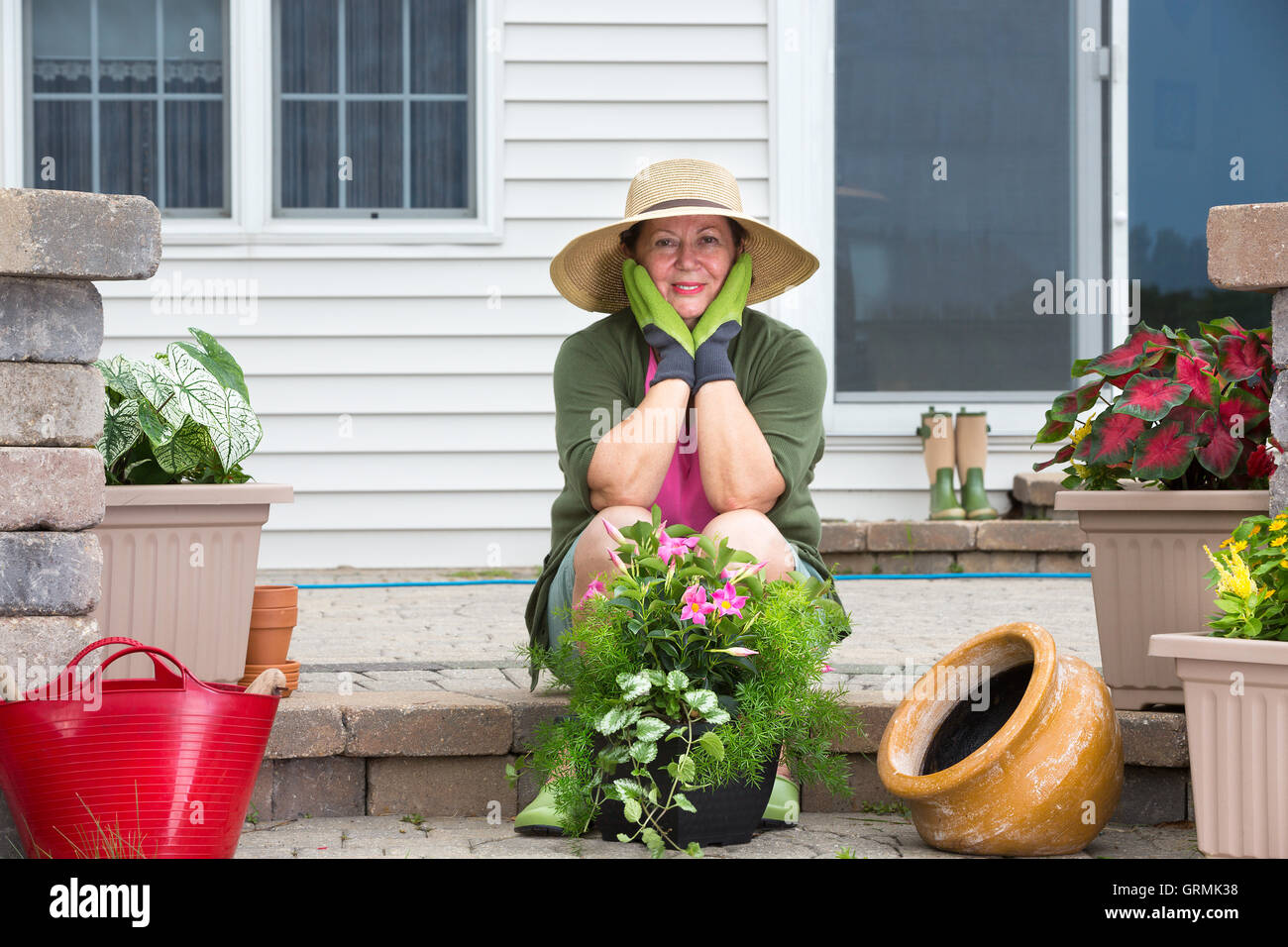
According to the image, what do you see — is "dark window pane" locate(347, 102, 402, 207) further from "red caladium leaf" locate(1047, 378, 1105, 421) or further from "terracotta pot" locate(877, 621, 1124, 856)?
"terracotta pot" locate(877, 621, 1124, 856)

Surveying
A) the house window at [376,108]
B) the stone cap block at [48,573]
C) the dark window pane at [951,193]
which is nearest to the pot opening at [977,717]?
the stone cap block at [48,573]

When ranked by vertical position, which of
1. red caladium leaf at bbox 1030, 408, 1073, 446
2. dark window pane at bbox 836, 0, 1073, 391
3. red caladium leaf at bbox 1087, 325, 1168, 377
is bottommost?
red caladium leaf at bbox 1030, 408, 1073, 446

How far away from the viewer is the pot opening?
99.6 inches

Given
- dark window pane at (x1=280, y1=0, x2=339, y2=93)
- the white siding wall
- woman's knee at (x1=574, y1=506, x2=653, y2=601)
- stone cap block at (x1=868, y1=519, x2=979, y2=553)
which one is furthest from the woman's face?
dark window pane at (x1=280, y1=0, x2=339, y2=93)

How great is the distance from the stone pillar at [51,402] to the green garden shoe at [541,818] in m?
0.81

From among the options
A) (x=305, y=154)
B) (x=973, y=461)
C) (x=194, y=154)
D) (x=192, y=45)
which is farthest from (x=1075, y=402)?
(x=192, y=45)

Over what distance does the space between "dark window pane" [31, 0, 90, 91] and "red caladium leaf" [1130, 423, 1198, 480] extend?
4.54 metres

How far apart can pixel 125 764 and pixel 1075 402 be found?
184cm

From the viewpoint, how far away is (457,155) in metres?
5.63

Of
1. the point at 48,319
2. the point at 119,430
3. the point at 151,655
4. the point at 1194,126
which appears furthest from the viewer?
the point at 1194,126

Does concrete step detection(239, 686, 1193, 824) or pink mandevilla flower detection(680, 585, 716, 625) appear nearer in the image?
pink mandevilla flower detection(680, 585, 716, 625)

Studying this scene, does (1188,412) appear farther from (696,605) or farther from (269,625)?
(269,625)

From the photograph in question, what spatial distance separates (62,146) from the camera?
553cm

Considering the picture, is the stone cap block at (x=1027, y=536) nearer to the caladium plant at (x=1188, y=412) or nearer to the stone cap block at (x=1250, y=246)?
the caladium plant at (x=1188, y=412)
